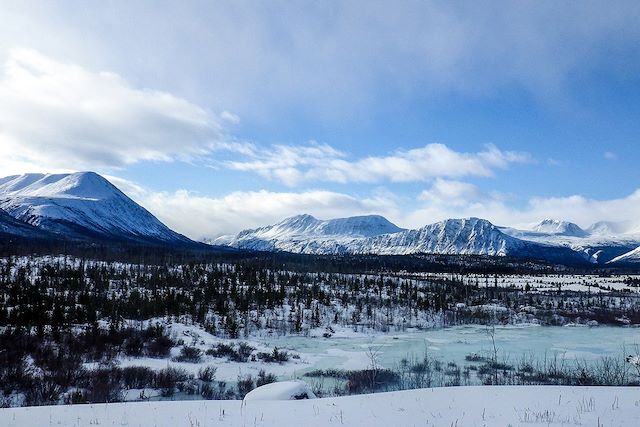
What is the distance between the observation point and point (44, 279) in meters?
55.4

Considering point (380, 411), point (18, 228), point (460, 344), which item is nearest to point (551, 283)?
point (460, 344)

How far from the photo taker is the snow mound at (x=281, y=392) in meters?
12.9

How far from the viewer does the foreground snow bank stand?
10.3m

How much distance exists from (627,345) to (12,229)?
198m

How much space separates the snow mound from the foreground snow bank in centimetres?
85

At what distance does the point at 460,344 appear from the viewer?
146ft

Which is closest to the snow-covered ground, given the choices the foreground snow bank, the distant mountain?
the foreground snow bank

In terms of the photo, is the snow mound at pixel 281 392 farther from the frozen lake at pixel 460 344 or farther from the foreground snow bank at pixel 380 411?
the frozen lake at pixel 460 344

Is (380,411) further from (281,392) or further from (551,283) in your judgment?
(551,283)

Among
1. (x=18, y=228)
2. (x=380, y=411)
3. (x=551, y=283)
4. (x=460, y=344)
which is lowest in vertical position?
(x=460, y=344)

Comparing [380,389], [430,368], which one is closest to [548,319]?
[430,368]

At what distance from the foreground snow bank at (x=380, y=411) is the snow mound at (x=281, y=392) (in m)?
0.85

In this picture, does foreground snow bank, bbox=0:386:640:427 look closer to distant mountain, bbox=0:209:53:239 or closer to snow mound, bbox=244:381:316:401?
snow mound, bbox=244:381:316:401

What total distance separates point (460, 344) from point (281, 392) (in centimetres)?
3597
